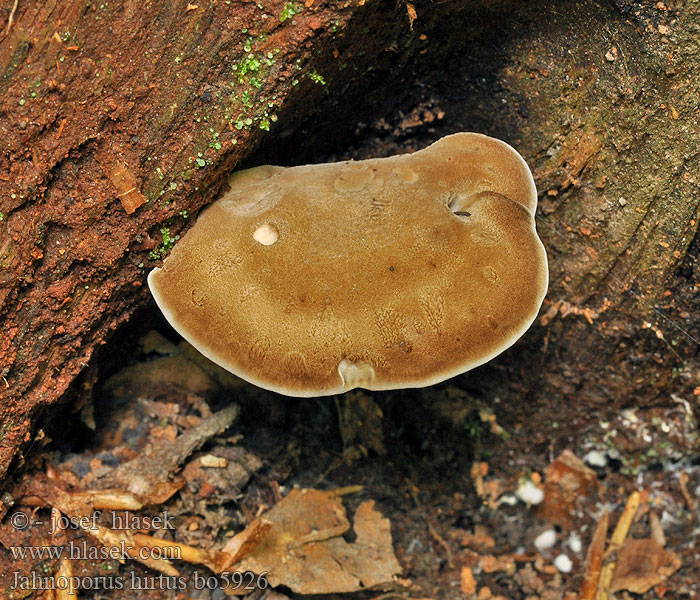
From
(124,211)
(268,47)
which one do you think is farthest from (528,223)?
(124,211)

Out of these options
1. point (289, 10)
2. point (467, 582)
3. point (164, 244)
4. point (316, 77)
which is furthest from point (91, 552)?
point (289, 10)

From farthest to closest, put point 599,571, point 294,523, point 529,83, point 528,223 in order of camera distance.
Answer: point 599,571
point 294,523
point 529,83
point 528,223

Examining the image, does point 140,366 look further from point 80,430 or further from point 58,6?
point 58,6

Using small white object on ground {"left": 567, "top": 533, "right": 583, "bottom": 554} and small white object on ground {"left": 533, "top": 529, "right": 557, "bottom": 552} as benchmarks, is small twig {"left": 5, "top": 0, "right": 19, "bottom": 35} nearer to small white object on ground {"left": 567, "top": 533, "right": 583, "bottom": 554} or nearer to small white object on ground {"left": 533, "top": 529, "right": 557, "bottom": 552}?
small white object on ground {"left": 533, "top": 529, "right": 557, "bottom": 552}

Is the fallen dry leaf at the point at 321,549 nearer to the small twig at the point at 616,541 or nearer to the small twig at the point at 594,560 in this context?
the small twig at the point at 594,560

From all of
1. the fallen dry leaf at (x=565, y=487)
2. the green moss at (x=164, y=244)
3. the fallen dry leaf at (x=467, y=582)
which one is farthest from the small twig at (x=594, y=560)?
the green moss at (x=164, y=244)
